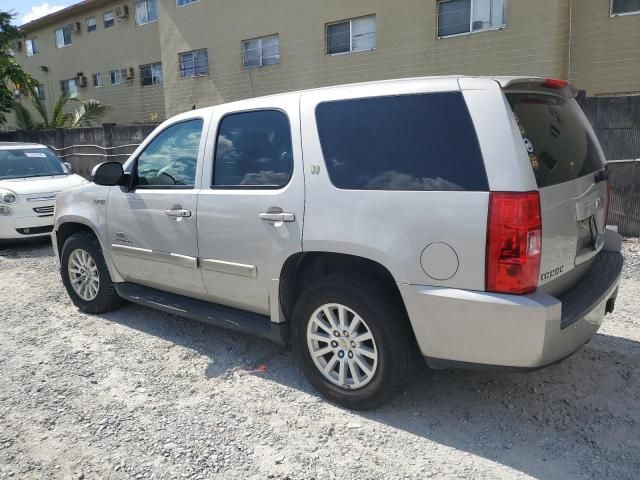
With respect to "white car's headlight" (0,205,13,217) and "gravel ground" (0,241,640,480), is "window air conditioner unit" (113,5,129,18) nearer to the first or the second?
"white car's headlight" (0,205,13,217)

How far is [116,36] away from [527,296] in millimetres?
24215

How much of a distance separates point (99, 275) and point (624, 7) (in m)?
11.2

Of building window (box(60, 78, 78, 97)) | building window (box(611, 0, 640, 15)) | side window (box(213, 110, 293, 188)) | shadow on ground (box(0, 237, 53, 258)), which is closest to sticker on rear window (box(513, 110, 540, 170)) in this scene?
side window (box(213, 110, 293, 188))

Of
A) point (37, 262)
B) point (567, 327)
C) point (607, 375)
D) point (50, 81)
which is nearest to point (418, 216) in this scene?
point (567, 327)

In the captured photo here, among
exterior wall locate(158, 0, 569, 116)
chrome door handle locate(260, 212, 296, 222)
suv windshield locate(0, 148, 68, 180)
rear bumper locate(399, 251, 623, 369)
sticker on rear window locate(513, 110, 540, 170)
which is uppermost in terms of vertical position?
exterior wall locate(158, 0, 569, 116)

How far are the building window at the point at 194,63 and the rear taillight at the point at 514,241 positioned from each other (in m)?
16.5

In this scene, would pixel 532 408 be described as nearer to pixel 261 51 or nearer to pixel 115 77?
pixel 261 51

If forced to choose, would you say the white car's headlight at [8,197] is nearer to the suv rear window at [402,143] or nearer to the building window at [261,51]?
the suv rear window at [402,143]

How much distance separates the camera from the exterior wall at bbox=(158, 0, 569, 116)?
440 inches

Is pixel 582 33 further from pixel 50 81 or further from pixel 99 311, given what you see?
Answer: pixel 50 81

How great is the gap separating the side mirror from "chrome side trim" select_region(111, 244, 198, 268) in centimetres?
55

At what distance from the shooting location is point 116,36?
74.3ft

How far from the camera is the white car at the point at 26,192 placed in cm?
780

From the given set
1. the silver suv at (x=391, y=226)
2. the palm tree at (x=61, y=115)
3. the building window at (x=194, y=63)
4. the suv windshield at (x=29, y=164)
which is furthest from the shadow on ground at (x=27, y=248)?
the palm tree at (x=61, y=115)
